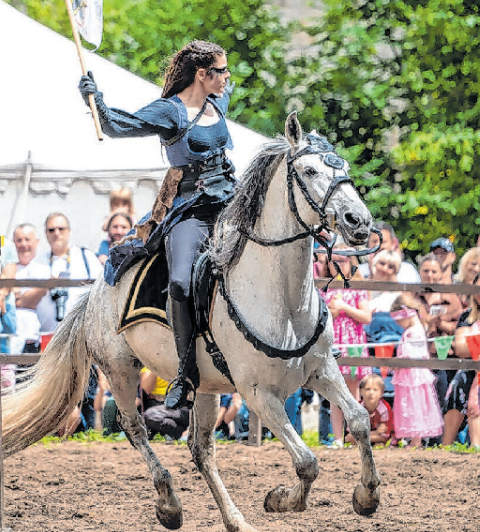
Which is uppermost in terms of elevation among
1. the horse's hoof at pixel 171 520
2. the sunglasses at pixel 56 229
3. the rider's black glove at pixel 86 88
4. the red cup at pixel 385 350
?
the rider's black glove at pixel 86 88

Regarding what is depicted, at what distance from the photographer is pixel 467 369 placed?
8516 mm

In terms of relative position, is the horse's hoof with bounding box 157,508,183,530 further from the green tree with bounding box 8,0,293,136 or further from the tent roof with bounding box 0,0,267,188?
the green tree with bounding box 8,0,293,136

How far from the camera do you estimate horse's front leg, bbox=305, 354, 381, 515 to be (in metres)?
5.07

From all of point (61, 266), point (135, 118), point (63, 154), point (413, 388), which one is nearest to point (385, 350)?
point (413, 388)

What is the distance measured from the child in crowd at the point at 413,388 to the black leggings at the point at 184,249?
3.67m

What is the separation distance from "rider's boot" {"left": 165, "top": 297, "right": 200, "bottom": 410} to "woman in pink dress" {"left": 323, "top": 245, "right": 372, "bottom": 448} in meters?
3.46

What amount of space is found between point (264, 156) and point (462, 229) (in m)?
7.60

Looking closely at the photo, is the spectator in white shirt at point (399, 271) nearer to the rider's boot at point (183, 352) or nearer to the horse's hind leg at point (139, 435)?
the horse's hind leg at point (139, 435)

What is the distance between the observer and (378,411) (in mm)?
8750


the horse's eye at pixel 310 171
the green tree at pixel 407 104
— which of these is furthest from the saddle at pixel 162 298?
the green tree at pixel 407 104

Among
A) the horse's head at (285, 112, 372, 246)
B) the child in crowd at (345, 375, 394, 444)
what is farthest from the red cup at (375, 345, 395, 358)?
the horse's head at (285, 112, 372, 246)

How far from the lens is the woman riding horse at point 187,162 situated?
17.6 ft

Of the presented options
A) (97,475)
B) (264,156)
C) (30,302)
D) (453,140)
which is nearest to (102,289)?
(264,156)

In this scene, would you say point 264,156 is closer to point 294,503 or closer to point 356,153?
point 294,503
